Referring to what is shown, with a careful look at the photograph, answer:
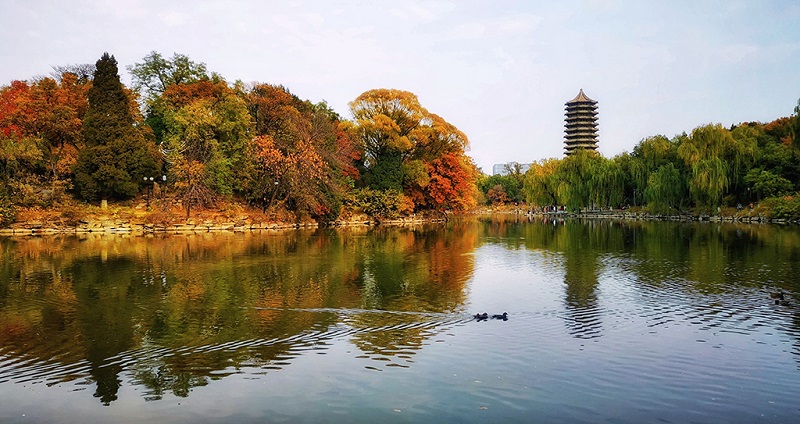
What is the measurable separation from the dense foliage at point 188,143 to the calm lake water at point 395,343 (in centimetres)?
1975

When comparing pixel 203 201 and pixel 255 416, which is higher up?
pixel 203 201

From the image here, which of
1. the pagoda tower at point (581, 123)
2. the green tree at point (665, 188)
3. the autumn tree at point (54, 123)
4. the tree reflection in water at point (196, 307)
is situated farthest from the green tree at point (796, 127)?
the pagoda tower at point (581, 123)

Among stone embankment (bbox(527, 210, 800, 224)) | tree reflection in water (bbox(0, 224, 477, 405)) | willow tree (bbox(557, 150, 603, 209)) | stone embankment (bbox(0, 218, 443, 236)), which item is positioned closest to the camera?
tree reflection in water (bbox(0, 224, 477, 405))

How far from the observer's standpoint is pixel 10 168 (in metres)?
36.1

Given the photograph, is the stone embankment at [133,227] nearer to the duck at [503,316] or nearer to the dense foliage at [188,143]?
the dense foliage at [188,143]

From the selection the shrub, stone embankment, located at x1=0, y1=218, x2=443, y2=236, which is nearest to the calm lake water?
stone embankment, located at x1=0, y1=218, x2=443, y2=236

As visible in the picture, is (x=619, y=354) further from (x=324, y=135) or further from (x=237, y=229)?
(x=324, y=135)

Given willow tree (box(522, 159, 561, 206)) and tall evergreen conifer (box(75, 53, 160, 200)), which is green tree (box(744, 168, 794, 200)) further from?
tall evergreen conifer (box(75, 53, 160, 200))

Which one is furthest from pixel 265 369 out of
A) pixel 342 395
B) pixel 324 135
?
pixel 324 135

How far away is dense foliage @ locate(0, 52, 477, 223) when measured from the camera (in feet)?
126

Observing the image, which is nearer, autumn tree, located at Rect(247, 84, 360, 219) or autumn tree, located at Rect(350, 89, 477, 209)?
autumn tree, located at Rect(247, 84, 360, 219)

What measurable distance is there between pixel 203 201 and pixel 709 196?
43.5 meters

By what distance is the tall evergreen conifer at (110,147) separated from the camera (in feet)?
126

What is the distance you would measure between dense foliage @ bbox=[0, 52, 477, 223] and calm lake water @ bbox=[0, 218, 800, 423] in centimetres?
1975
